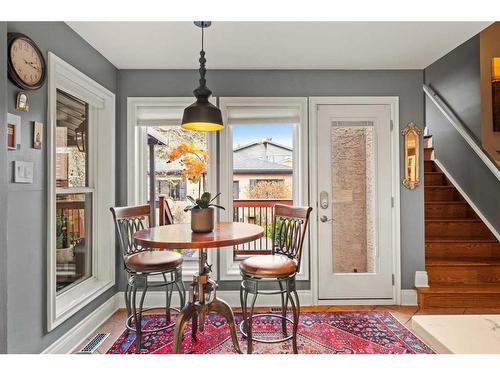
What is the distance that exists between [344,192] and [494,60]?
96.1 inches

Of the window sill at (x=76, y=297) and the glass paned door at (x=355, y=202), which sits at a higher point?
the glass paned door at (x=355, y=202)

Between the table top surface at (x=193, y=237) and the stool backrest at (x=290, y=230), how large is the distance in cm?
37

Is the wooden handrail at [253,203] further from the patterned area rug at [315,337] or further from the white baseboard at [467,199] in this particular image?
the white baseboard at [467,199]

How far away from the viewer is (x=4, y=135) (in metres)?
1.33

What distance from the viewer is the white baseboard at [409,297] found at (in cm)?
320

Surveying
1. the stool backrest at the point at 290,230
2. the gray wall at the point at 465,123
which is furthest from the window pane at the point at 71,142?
the gray wall at the point at 465,123

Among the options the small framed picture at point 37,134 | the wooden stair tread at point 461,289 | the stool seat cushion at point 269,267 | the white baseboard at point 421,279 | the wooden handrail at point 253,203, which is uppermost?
the small framed picture at point 37,134

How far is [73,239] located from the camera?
8.93 ft

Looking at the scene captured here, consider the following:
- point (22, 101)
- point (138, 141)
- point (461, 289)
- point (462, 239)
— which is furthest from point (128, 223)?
point (462, 239)

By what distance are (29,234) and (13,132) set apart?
630 mm

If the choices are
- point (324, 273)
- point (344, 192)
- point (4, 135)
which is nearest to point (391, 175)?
point (344, 192)

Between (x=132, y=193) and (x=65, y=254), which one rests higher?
(x=132, y=193)
